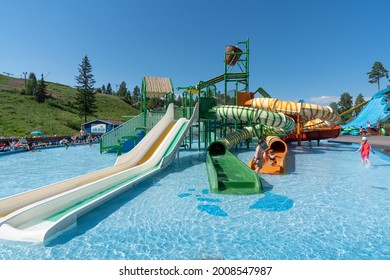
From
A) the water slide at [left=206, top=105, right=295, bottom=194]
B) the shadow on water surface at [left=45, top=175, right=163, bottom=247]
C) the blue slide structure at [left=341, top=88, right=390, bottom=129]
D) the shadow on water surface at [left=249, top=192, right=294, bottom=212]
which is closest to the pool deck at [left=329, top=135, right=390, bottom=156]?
the water slide at [left=206, top=105, right=295, bottom=194]

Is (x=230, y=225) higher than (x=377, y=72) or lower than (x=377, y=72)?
lower

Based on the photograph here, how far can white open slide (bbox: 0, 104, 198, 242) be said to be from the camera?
352 centimetres

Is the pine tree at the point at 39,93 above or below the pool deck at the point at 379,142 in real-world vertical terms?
above

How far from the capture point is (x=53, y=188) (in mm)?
5098

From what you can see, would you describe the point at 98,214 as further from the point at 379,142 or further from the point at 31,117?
the point at 31,117

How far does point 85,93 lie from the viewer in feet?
129

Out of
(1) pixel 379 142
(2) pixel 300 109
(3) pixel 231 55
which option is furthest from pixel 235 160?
(1) pixel 379 142

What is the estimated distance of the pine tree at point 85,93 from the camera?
127 feet

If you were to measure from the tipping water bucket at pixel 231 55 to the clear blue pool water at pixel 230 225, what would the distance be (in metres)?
11.3

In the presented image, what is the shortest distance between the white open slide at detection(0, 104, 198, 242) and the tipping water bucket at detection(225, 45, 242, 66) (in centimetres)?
1004

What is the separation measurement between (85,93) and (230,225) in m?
41.7

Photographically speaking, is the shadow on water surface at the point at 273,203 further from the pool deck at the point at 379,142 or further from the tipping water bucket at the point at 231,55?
the tipping water bucket at the point at 231,55

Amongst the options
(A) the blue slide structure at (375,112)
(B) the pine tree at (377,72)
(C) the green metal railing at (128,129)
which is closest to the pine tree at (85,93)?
(C) the green metal railing at (128,129)
